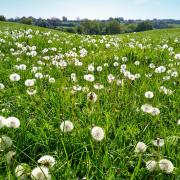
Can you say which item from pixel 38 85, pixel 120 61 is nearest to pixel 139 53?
pixel 120 61

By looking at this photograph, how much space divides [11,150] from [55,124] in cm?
72

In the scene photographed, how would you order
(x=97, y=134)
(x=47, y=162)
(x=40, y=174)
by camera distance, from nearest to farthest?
(x=40, y=174) < (x=47, y=162) < (x=97, y=134)

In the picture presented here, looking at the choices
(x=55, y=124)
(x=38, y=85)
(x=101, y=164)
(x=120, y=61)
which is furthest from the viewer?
(x=120, y=61)

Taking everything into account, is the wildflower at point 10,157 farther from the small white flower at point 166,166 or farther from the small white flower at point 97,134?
the small white flower at point 166,166

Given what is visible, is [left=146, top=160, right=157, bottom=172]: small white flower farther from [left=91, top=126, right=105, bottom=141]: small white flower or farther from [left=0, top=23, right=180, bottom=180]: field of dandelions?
[left=91, top=126, right=105, bottom=141]: small white flower

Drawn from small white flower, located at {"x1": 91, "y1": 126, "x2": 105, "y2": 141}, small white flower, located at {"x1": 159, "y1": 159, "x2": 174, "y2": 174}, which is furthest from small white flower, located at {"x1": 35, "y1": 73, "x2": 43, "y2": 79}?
small white flower, located at {"x1": 159, "y1": 159, "x2": 174, "y2": 174}

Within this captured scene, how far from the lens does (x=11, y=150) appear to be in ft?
9.59

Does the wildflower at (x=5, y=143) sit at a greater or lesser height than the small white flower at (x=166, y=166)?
greater

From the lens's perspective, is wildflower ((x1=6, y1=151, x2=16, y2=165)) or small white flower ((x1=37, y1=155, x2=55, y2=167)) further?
wildflower ((x1=6, y1=151, x2=16, y2=165))

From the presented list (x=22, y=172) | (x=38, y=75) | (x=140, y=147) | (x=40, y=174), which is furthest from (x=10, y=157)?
(x=38, y=75)

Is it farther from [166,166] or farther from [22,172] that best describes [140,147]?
[22,172]

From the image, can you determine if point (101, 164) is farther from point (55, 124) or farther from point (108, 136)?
point (55, 124)

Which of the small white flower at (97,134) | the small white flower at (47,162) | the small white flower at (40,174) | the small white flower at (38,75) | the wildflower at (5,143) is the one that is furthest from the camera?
the small white flower at (38,75)

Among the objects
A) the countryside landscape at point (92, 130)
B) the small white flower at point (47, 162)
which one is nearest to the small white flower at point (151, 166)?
the countryside landscape at point (92, 130)
